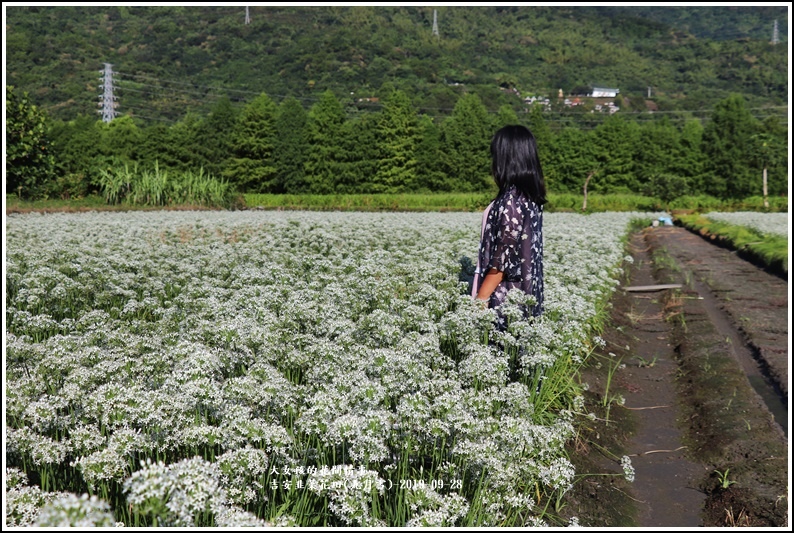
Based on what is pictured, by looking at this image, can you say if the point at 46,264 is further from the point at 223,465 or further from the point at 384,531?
the point at 384,531

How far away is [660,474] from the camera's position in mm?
5375

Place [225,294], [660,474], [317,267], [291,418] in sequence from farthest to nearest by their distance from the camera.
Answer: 1. [317,267]
2. [225,294]
3. [660,474]
4. [291,418]

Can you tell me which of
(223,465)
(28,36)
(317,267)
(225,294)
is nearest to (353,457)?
(223,465)

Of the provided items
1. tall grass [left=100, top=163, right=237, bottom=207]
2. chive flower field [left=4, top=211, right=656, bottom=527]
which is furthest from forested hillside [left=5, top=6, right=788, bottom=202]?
chive flower field [left=4, top=211, right=656, bottom=527]

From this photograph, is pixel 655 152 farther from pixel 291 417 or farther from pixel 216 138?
pixel 291 417

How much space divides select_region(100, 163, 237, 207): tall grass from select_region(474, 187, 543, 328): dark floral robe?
27211 millimetres

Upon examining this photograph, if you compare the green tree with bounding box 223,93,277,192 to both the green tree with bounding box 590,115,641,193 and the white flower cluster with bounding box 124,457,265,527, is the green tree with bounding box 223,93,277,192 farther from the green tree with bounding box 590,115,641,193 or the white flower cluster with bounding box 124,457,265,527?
the white flower cluster with bounding box 124,457,265,527

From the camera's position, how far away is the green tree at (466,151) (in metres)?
63.3

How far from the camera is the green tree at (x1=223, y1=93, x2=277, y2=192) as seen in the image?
57844 millimetres

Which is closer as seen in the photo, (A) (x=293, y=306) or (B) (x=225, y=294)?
(A) (x=293, y=306)

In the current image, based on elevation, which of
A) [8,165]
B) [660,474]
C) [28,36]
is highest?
[28,36]

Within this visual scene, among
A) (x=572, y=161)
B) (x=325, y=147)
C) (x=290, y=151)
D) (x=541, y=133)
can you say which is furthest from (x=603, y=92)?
(x=290, y=151)

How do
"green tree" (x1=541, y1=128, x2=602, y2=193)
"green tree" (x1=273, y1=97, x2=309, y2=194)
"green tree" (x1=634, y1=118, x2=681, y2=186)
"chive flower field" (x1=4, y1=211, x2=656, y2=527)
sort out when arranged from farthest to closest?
"green tree" (x1=634, y1=118, x2=681, y2=186), "green tree" (x1=541, y1=128, x2=602, y2=193), "green tree" (x1=273, y1=97, x2=309, y2=194), "chive flower field" (x1=4, y1=211, x2=656, y2=527)

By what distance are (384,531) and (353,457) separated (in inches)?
29.4
